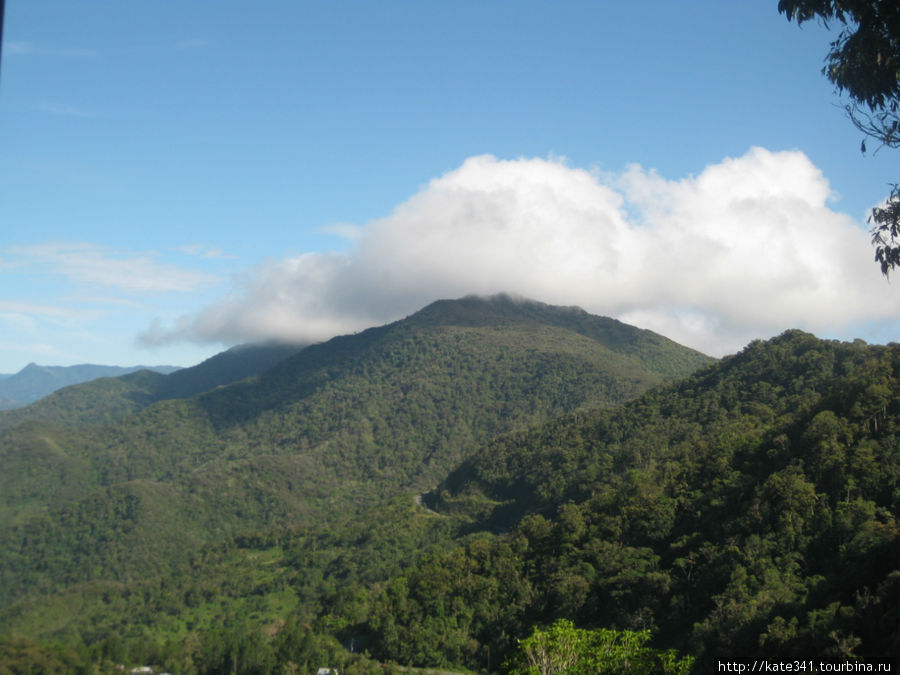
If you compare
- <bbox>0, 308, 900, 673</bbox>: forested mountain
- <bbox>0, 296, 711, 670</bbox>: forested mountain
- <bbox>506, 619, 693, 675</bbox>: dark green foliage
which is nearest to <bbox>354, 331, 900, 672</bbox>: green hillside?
<bbox>0, 308, 900, 673</bbox>: forested mountain

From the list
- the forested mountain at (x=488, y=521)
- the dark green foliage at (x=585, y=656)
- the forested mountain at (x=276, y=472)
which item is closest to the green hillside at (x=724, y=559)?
the forested mountain at (x=488, y=521)

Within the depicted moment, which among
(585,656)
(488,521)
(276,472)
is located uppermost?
(585,656)

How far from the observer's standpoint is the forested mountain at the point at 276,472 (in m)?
79.8

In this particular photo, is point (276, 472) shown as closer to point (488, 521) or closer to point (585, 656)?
point (488, 521)

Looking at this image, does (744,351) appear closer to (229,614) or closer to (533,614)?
(533,614)

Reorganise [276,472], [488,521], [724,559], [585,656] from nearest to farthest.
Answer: [585,656]
[724,559]
[488,521]
[276,472]

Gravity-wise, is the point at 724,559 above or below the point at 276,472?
above

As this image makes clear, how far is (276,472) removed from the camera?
446 feet

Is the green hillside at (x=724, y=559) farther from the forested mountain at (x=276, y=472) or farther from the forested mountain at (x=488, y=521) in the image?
the forested mountain at (x=276, y=472)

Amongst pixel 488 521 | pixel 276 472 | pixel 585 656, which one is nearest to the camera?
pixel 585 656

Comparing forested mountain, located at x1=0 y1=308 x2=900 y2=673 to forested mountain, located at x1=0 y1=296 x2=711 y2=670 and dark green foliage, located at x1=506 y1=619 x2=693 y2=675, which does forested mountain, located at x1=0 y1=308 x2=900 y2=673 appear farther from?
forested mountain, located at x1=0 y1=296 x2=711 y2=670

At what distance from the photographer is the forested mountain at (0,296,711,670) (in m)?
79.8

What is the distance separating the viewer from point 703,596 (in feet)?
121

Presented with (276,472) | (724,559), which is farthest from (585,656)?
(276,472)
